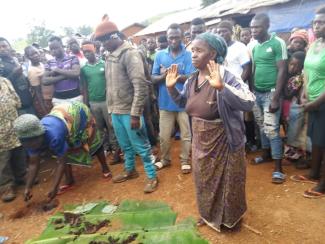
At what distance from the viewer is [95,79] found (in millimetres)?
5355

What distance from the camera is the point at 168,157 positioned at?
5.12 metres

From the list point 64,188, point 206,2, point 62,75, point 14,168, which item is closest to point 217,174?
point 64,188

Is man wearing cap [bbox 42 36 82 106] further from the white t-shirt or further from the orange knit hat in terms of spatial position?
the white t-shirt

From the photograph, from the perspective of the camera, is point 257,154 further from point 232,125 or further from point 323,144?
point 232,125

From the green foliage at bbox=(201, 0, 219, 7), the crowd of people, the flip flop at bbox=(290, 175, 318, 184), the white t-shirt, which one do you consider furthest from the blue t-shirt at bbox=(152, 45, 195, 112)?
the green foliage at bbox=(201, 0, 219, 7)

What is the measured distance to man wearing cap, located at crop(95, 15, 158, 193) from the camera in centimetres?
407

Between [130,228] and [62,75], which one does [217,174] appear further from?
[62,75]

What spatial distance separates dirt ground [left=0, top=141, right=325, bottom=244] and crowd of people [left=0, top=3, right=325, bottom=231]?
142 millimetres

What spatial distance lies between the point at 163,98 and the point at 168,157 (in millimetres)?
986

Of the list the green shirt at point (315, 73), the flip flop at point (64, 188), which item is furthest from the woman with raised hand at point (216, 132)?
the flip flop at point (64, 188)

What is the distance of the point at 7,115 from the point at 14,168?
90 centimetres

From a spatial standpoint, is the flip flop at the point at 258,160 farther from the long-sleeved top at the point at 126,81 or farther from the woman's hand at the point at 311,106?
the long-sleeved top at the point at 126,81

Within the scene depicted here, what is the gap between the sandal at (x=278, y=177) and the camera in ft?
13.7

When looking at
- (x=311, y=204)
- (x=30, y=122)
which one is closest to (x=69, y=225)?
(x=30, y=122)
